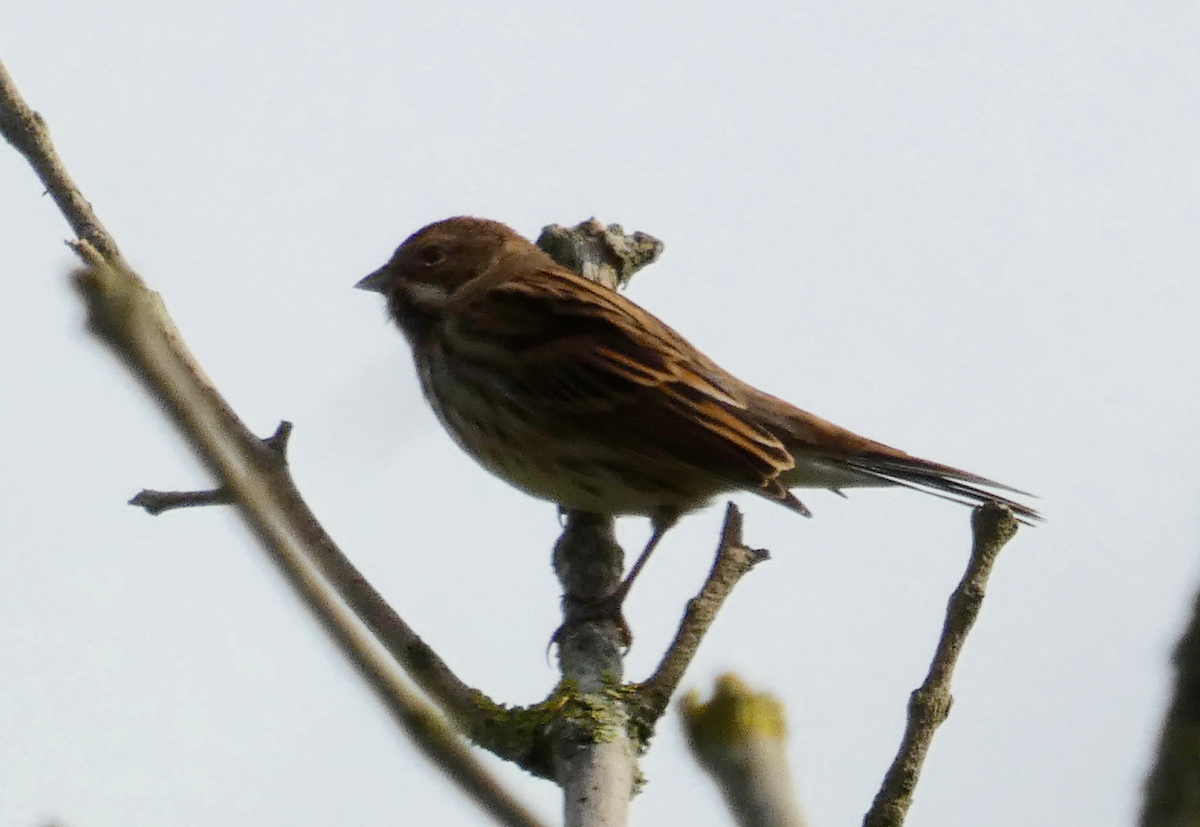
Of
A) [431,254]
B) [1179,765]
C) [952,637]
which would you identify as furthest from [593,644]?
[1179,765]

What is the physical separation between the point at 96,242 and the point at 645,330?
3772mm

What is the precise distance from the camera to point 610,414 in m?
6.24

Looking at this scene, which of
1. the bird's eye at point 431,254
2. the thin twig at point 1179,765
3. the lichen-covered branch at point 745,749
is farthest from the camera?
the bird's eye at point 431,254

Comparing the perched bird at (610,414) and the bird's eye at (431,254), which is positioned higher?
the bird's eye at (431,254)

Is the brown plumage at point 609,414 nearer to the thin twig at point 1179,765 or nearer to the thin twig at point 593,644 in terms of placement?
the thin twig at point 593,644

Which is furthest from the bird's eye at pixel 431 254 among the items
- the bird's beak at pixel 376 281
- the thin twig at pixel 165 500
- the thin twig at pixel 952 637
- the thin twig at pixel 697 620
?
the thin twig at pixel 952 637

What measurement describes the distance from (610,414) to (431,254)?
4.48 feet

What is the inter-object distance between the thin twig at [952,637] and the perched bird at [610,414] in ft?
9.58

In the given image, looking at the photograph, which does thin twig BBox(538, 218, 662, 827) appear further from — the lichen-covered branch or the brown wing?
the lichen-covered branch

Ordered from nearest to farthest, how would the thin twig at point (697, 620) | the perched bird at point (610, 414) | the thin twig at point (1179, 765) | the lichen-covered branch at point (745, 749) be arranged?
1. the thin twig at point (1179, 765)
2. the lichen-covered branch at point (745, 749)
3. the thin twig at point (697, 620)
4. the perched bird at point (610, 414)

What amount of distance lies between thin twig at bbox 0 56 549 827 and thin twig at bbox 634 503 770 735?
421 millimetres

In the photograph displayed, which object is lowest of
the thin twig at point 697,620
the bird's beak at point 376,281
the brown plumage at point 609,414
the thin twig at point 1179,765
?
the thin twig at point 1179,765

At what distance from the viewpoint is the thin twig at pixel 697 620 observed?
148 inches

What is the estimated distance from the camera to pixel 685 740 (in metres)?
2.54
